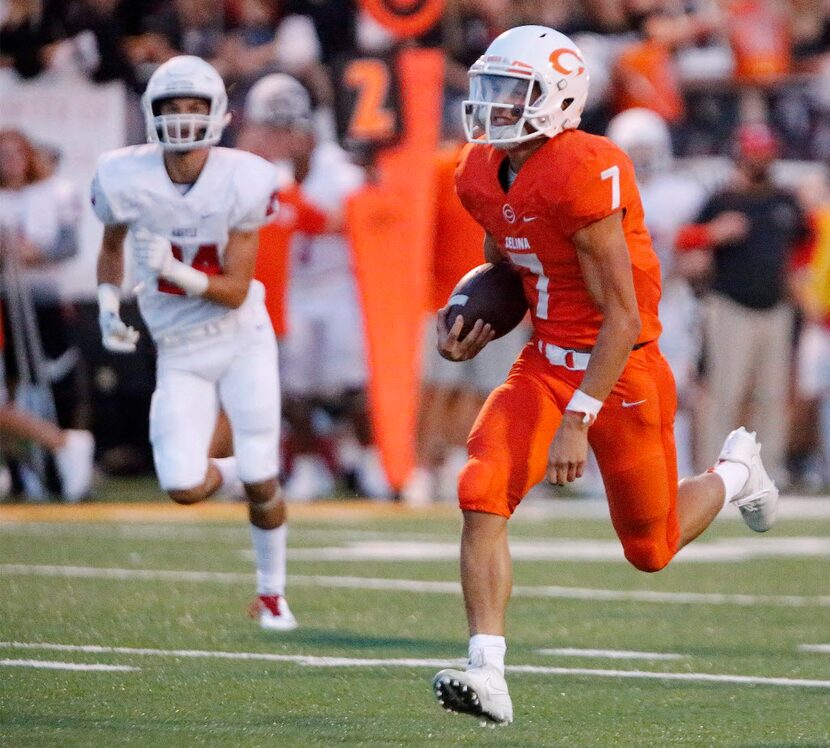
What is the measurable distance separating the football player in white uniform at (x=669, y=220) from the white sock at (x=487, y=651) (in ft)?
19.1

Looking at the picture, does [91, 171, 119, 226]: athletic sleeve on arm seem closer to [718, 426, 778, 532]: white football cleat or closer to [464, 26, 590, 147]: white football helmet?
[464, 26, 590, 147]: white football helmet

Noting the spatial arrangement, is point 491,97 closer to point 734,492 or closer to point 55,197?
point 734,492

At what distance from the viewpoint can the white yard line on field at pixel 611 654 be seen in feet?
16.7

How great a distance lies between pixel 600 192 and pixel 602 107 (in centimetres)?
672

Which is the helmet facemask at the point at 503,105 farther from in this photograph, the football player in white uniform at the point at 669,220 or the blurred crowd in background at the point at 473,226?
the football player in white uniform at the point at 669,220

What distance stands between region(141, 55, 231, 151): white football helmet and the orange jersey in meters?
1.35

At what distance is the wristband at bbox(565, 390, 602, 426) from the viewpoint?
4145 mm

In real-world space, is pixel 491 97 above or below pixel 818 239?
above

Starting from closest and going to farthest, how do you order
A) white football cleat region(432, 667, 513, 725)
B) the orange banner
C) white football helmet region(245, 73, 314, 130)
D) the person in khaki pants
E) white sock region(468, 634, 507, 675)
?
1. white football cleat region(432, 667, 513, 725)
2. white sock region(468, 634, 507, 675)
3. white football helmet region(245, 73, 314, 130)
4. the orange banner
5. the person in khaki pants

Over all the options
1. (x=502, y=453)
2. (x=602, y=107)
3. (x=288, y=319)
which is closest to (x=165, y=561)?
(x=288, y=319)

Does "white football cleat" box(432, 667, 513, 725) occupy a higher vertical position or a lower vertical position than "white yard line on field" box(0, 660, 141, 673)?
higher

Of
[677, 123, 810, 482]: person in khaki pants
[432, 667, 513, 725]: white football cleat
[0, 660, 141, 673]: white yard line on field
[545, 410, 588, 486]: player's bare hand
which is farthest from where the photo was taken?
[677, 123, 810, 482]: person in khaki pants

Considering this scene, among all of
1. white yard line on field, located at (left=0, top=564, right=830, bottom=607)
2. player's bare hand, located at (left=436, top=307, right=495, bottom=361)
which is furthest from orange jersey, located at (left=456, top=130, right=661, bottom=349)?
white yard line on field, located at (left=0, top=564, right=830, bottom=607)

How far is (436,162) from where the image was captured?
31.1 ft
